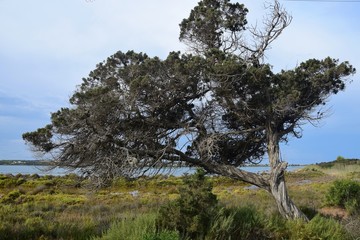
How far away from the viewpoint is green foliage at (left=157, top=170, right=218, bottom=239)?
895cm

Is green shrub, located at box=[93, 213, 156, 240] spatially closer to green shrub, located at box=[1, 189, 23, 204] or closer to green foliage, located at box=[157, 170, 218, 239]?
green foliage, located at box=[157, 170, 218, 239]

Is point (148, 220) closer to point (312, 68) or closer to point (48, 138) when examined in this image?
point (48, 138)

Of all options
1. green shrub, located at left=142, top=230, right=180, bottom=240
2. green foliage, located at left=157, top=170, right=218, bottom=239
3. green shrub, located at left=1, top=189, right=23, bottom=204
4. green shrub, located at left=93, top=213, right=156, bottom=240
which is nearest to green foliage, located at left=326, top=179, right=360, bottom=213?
green foliage, located at left=157, top=170, right=218, bottom=239

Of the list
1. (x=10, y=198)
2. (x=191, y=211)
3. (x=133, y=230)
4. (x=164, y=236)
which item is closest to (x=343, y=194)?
(x=191, y=211)

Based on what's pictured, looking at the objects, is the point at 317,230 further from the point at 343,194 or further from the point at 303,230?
the point at 343,194

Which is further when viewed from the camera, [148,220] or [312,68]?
[312,68]

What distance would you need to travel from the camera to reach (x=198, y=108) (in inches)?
508

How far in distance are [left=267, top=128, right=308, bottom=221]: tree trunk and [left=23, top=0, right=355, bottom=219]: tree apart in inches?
1.3

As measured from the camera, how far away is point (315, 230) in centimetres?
1078

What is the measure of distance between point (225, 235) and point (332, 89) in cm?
734

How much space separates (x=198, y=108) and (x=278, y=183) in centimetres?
356

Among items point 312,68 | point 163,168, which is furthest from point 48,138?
point 312,68

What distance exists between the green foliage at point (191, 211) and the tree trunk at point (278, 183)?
3.73 metres

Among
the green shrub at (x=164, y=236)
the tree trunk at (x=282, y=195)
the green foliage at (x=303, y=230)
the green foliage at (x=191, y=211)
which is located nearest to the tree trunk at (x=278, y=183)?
the tree trunk at (x=282, y=195)
